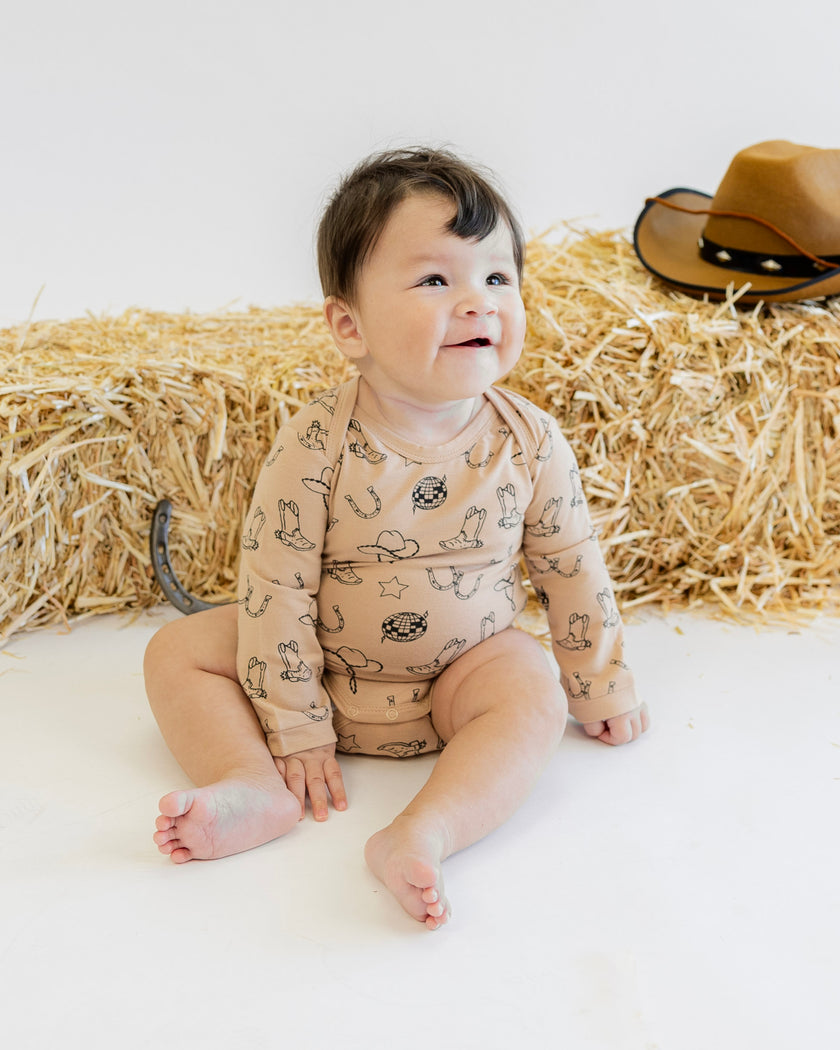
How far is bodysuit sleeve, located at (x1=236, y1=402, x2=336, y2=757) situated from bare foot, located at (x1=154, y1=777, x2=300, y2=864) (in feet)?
0.40

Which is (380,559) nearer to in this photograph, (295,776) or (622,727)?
(295,776)

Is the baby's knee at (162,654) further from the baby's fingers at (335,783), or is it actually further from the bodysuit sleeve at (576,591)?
the bodysuit sleeve at (576,591)

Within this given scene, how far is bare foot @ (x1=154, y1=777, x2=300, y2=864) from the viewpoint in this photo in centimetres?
123

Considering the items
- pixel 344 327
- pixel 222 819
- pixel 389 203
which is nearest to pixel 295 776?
pixel 222 819

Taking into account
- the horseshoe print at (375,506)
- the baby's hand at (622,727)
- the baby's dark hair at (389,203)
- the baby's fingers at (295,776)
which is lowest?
the baby's hand at (622,727)

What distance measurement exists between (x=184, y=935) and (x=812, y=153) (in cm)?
181

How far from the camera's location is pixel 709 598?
6.84 ft

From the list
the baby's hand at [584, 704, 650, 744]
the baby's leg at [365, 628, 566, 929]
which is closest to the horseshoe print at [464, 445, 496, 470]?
the baby's leg at [365, 628, 566, 929]

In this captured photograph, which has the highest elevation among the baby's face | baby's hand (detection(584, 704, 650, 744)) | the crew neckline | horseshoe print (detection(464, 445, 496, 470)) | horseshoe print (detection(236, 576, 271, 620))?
the baby's face

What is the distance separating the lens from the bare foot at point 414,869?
1.15 meters

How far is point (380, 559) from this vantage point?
4.81 feet

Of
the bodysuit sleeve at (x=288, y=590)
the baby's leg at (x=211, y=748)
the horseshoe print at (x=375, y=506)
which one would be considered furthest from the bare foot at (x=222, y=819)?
the horseshoe print at (x=375, y=506)

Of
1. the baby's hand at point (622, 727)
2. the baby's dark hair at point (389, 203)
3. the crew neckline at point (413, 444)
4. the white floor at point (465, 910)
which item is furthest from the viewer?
the baby's hand at point (622, 727)

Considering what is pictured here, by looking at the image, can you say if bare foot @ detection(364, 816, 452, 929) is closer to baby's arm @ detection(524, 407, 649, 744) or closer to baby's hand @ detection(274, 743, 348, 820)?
baby's hand @ detection(274, 743, 348, 820)
